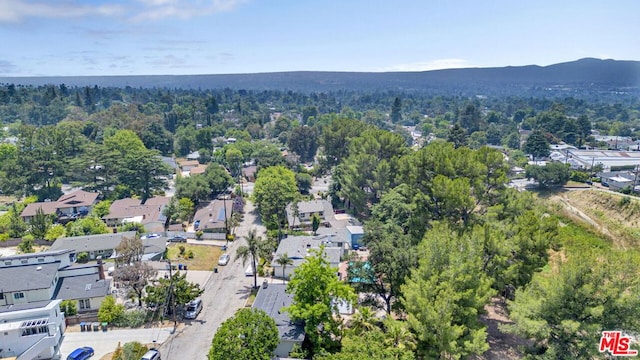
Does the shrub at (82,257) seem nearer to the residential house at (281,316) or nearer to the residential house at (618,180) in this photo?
the residential house at (281,316)

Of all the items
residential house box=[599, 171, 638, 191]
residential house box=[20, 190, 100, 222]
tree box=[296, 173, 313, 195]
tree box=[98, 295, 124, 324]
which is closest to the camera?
tree box=[98, 295, 124, 324]

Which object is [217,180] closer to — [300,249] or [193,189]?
[193,189]

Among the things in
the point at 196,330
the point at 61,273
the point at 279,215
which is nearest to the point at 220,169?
the point at 279,215

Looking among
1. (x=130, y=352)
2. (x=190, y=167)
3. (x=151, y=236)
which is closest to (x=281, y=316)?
(x=130, y=352)

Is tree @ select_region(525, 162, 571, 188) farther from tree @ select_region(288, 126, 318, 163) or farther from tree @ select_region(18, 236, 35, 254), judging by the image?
tree @ select_region(18, 236, 35, 254)

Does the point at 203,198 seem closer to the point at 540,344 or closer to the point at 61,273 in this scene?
the point at 61,273

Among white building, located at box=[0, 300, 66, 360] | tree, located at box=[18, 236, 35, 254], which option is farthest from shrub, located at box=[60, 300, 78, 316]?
tree, located at box=[18, 236, 35, 254]
